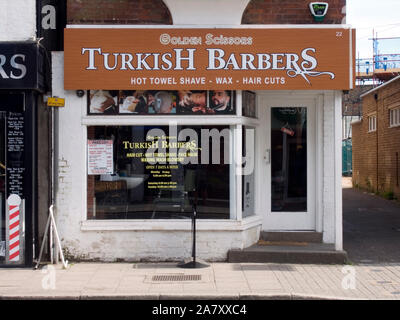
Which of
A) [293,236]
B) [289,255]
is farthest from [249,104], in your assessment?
[289,255]

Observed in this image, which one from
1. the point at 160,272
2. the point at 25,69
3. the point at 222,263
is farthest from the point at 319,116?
the point at 25,69

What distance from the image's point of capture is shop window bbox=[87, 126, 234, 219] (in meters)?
9.20

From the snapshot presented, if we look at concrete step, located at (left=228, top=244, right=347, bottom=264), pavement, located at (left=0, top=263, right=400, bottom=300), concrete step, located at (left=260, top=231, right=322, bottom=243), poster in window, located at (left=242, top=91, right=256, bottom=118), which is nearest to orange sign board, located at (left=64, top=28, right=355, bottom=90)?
poster in window, located at (left=242, top=91, right=256, bottom=118)

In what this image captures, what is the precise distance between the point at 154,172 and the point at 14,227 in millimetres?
2467

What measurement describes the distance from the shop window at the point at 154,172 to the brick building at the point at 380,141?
10.6m

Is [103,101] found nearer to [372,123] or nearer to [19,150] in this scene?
[19,150]

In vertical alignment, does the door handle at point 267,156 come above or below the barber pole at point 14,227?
above

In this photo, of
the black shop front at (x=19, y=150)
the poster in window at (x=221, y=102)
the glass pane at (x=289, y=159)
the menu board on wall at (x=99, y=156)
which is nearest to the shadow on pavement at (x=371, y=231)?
the glass pane at (x=289, y=159)

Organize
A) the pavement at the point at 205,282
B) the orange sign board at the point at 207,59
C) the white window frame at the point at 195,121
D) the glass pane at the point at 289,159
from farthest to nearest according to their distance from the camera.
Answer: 1. the glass pane at the point at 289,159
2. the white window frame at the point at 195,121
3. the orange sign board at the point at 207,59
4. the pavement at the point at 205,282

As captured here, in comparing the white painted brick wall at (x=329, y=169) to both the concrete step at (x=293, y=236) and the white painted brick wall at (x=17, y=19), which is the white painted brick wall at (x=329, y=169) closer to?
the concrete step at (x=293, y=236)

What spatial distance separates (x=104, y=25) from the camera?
9039 millimetres

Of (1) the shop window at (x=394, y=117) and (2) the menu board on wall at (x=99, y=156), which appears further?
(1) the shop window at (x=394, y=117)

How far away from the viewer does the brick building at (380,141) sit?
59.7ft

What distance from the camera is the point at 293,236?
9.69m
